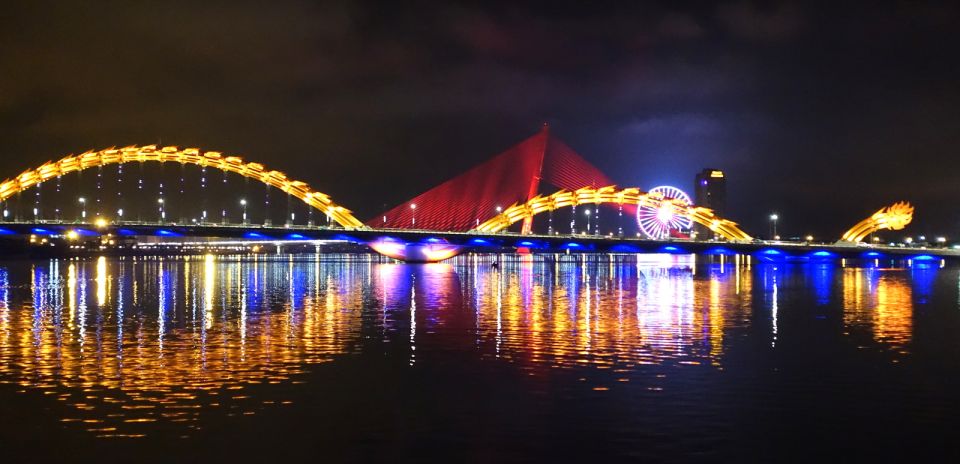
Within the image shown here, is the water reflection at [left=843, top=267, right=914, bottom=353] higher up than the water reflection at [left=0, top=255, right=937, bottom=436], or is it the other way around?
the water reflection at [left=0, top=255, right=937, bottom=436]

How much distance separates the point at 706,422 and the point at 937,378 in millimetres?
8204

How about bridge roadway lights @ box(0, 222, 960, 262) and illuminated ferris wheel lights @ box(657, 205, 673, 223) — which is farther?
illuminated ferris wheel lights @ box(657, 205, 673, 223)

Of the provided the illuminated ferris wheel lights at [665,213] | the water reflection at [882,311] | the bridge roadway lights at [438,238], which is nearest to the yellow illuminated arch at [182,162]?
the bridge roadway lights at [438,238]

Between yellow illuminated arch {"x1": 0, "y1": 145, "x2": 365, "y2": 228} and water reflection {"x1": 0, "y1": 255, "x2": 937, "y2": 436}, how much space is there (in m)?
37.8

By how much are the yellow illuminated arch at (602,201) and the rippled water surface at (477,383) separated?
54.8 metres

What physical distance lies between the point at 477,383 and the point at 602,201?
276 ft

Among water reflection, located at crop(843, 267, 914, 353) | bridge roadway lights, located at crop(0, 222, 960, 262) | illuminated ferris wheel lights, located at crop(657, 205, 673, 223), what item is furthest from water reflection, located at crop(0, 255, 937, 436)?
illuminated ferris wheel lights, located at crop(657, 205, 673, 223)

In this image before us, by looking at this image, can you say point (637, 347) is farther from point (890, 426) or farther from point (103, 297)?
point (103, 297)

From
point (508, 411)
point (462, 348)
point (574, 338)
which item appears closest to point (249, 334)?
point (462, 348)

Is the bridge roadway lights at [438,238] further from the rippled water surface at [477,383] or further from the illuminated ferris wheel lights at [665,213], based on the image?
the rippled water surface at [477,383]

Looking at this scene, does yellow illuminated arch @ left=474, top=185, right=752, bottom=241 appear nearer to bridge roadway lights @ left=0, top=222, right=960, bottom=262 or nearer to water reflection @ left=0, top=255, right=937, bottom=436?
bridge roadway lights @ left=0, top=222, right=960, bottom=262

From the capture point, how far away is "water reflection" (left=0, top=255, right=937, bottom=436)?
66.1 ft

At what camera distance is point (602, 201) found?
104 meters

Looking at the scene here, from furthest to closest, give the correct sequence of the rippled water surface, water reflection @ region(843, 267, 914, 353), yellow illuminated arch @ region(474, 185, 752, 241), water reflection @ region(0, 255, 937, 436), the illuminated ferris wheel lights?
the illuminated ferris wheel lights, yellow illuminated arch @ region(474, 185, 752, 241), water reflection @ region(843, 267, 914, 353), water reflection @ region(0, 255, 937, 436), the rippled water surface
